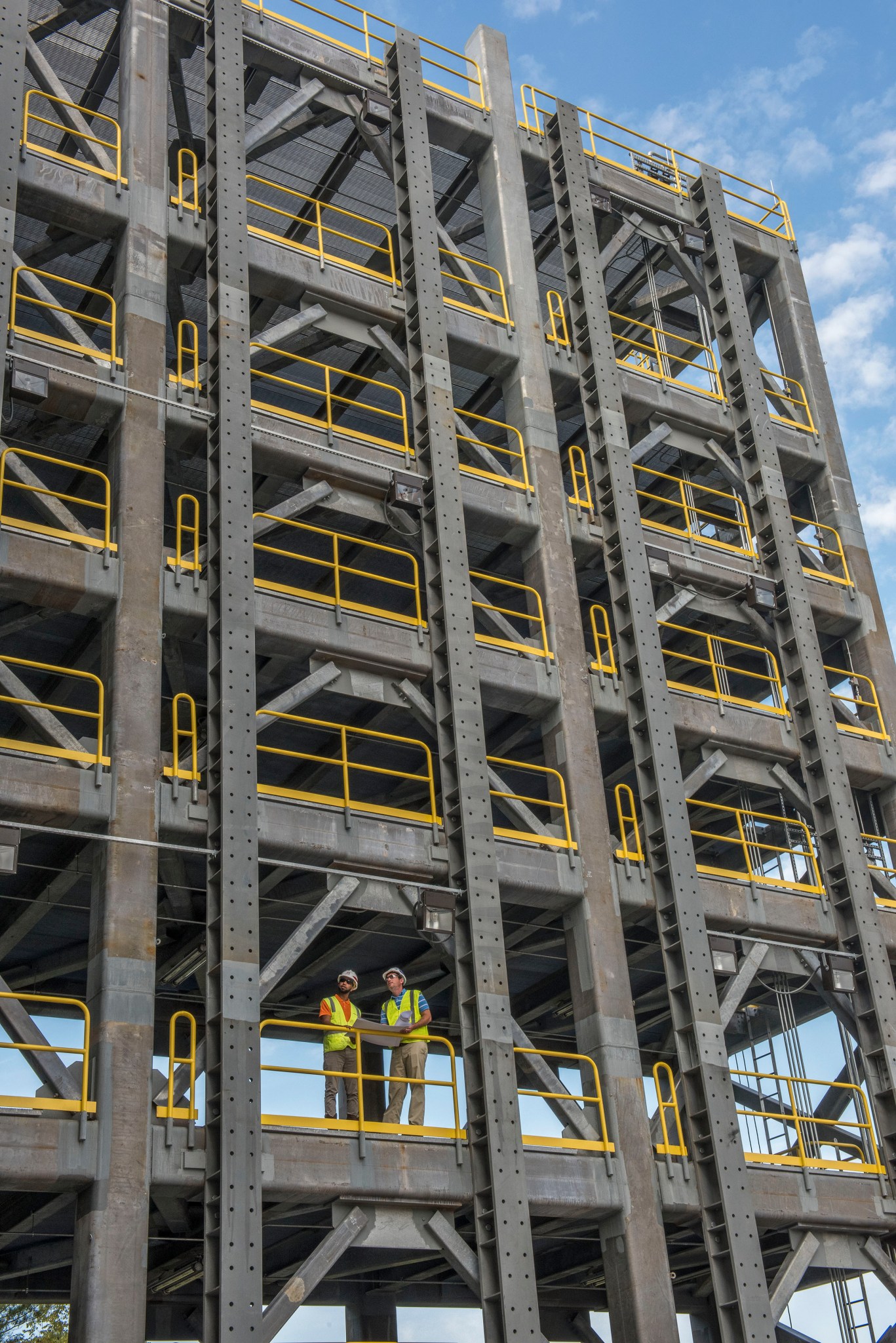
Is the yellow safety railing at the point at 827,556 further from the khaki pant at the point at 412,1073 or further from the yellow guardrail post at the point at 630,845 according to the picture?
the khaki pant at the point at 412,1073

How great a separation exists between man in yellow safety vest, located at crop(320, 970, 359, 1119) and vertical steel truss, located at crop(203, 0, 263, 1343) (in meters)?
1.04

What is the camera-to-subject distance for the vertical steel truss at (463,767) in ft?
53.7

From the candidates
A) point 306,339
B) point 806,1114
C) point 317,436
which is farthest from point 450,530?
point 806,1114

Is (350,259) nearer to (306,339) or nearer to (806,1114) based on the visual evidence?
(306,339)

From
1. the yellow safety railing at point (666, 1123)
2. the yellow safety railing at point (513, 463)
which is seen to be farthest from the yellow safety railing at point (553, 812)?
the yellow safety railing at point (513, 463)

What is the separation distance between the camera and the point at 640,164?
27.8 metres

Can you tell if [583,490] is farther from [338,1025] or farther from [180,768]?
[338,1025]

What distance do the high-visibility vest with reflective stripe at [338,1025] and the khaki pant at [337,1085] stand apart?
2.0 inches

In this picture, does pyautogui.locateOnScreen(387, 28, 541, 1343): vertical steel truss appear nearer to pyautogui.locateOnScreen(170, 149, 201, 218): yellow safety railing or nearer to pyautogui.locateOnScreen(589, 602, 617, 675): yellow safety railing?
pyautogui.locateOnScreen(589, 602, 617, 675): yellow safety railing

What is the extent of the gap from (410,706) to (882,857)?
34.3 ft

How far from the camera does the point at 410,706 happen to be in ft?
64.3

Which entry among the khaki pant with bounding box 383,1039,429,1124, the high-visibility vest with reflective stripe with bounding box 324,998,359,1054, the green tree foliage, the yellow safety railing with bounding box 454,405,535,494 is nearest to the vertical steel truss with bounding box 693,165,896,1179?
the yellow safety railing with bounding box 454,405,535,494

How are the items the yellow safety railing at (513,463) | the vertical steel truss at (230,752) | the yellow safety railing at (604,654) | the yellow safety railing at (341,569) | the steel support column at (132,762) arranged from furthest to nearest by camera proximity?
the yellow safety railing at (513,463) < the yellow safety railing at (604,654) < the yellow safety railing at (341,569) < the vertical steel truss at (230,752) < the steel support column at (132,762)

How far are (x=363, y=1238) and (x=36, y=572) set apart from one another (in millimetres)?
8690
